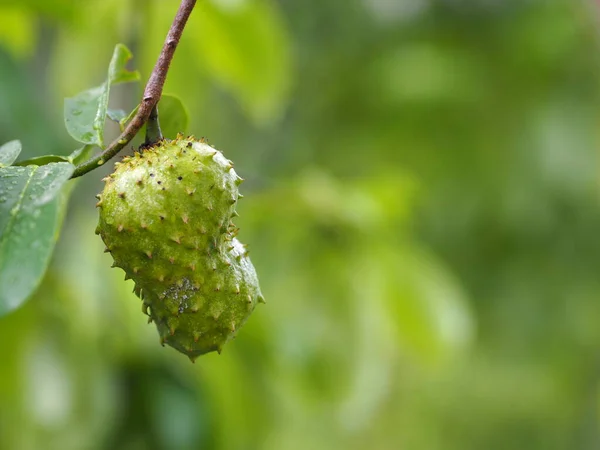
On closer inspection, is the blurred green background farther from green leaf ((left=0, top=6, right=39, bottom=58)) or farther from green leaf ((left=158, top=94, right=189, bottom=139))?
green leaf ((left=158, top=94, right=189, bottom=139))

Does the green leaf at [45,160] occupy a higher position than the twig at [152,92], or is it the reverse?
the twig at [152,92]

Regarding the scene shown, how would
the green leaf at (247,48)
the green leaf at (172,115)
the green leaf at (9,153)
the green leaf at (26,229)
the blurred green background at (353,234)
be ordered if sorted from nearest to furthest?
the green leaf at (26,229) < the green leaf at (9,153) < the green leaf at (172,115) < the green leaf at (247,48) < the blurred green background at (353,234)

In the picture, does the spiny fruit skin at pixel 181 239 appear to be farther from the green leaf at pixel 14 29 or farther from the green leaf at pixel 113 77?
the green leaf at pixel 14 29

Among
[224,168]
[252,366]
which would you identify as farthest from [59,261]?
[224,168]

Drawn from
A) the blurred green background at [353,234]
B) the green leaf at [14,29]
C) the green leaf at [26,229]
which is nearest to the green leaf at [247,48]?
the blurred green background at [353,234]

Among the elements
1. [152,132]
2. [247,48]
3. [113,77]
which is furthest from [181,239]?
[247,48]

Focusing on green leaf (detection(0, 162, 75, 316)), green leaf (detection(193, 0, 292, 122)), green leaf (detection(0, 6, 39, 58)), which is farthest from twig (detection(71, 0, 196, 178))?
green leaf (detection(0, 6, 39, 58))

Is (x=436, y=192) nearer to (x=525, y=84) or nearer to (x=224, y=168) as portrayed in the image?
(x=525, y=84)
